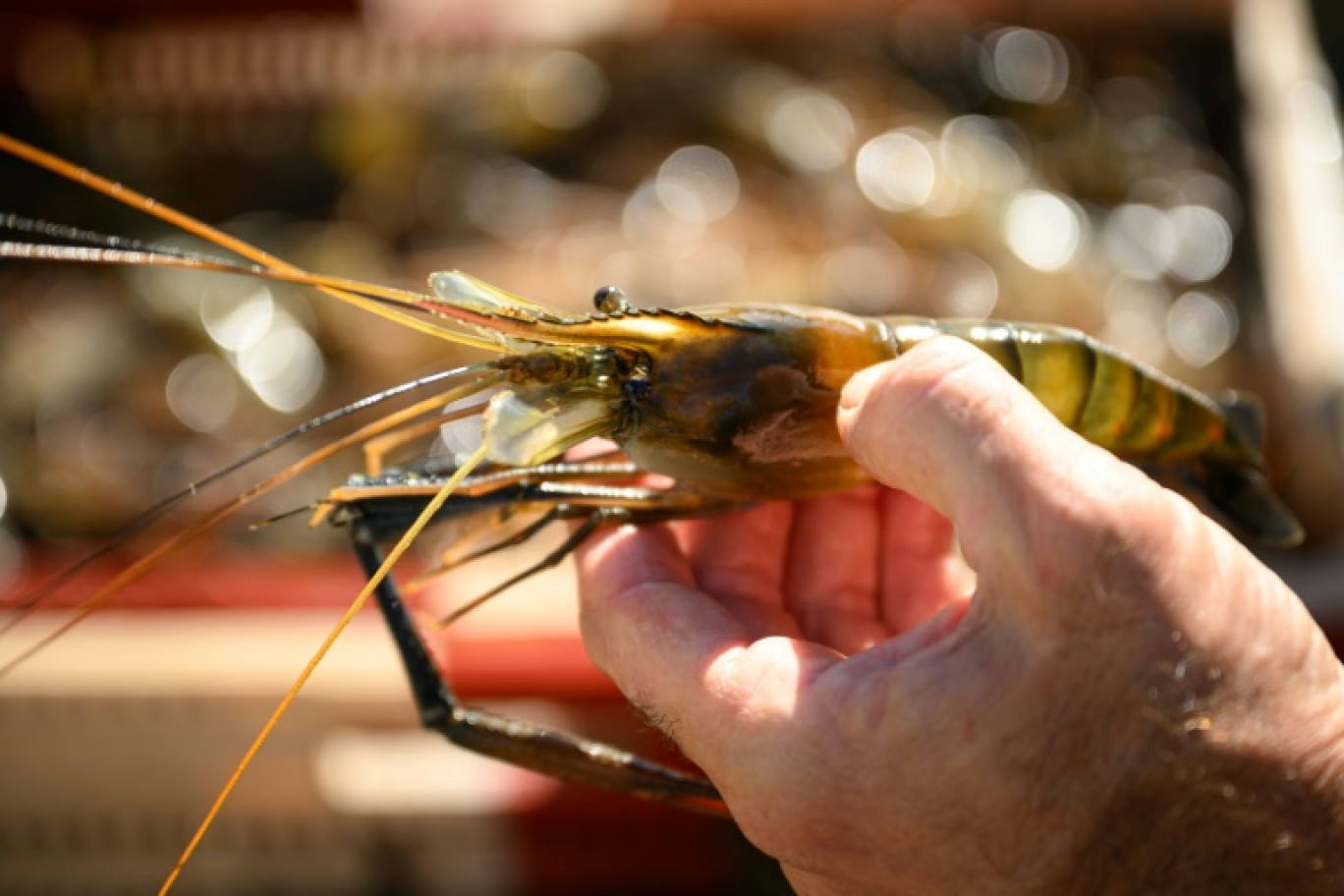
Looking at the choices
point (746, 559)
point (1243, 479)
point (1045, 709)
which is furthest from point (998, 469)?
point (1243, 479)

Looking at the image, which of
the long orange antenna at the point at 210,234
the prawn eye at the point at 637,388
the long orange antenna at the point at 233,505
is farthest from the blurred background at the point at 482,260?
the long orange antenna at the point at 210,234

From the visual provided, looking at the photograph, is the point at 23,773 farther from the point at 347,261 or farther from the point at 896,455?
the point at 896,455

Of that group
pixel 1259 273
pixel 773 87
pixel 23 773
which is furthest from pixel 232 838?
pixel 1259 273

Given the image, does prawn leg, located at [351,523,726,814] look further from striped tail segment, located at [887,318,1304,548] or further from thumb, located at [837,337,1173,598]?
striped tail segment, located at [887,318,1304,548]

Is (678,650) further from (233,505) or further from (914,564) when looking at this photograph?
(914,564)

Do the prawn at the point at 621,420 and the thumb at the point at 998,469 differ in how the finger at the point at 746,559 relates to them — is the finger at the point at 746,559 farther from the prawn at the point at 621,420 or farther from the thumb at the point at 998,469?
the thumb at the point at 998,469

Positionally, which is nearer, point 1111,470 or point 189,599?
point 1111,470

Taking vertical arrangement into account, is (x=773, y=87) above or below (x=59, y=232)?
above
